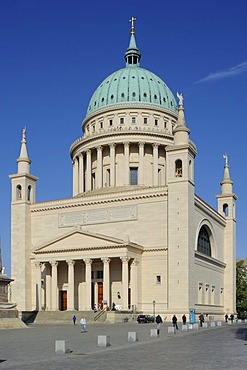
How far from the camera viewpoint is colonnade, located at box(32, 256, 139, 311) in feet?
229

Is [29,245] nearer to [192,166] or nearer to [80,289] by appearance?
[80,289]

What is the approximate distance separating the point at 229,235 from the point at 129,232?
2461cm

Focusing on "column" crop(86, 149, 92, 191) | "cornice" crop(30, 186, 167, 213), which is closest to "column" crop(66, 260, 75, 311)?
"cornice" crop(30, 186, 167, 213)

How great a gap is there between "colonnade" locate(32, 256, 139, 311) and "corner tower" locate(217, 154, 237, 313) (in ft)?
81.7

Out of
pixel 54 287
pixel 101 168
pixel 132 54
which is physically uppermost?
pixel 132 54

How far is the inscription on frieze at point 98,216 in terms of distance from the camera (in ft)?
248

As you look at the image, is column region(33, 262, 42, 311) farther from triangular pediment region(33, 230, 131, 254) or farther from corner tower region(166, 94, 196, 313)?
corner tower region(166, 94, 196, 313)

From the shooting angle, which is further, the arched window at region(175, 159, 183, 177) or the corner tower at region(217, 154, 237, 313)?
the corner tower at region(217, 154, 237, 313)

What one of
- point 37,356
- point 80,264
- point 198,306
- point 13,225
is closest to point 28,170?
point 13,225

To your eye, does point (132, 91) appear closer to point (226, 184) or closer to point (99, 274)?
point (226, 184)

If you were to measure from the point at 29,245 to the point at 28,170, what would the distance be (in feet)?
37.5

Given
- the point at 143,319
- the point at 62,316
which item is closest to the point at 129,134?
the point at 62,316

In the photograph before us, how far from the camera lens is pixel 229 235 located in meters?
93.2

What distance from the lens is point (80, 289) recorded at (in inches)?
3019
